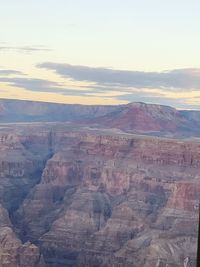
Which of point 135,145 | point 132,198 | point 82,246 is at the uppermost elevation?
point 135,145

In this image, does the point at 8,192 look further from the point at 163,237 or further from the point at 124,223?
the point at 163,237

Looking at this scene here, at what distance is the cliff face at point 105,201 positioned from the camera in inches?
3861

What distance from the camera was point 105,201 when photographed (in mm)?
124062

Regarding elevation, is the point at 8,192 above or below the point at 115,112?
below

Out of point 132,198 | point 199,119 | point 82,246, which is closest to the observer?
point 82,246

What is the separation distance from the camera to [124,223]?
109 metres

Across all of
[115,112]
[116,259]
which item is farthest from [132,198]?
[115,112]

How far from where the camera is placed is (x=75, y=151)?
144375mm

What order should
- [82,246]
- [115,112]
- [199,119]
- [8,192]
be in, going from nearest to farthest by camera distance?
[82,246] → [8,192] → [115,112] → [199,119]

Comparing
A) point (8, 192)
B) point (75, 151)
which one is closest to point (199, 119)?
point (75, 151)

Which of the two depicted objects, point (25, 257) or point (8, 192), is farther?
point (8, 192)

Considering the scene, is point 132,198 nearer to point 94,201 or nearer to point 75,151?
point 94,201

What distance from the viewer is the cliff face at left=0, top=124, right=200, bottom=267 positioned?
3861 inches

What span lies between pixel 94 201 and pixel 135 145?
16.5 metres
